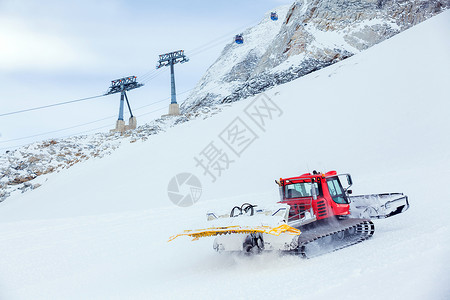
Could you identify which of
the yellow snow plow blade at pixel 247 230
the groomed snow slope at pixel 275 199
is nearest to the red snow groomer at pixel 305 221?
the yellow snow plow blade at pixel 247 230

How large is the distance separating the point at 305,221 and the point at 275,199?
499 centimetres

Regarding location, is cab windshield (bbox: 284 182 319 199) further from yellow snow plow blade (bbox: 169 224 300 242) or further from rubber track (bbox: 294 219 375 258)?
yellow snow plow blade (bbox: 169 224 300 242)

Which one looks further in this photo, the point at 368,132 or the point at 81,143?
the point at 81,143

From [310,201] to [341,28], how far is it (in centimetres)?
3567

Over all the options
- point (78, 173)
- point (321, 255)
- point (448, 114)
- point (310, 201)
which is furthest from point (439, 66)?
point (78, 173)

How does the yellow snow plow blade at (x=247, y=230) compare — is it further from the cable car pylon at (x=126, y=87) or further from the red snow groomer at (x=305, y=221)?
the cable car pylon at (x=126, y=87)

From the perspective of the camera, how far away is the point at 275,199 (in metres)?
11.1

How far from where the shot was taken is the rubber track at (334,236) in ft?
17.9

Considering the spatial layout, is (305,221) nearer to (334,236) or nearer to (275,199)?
(334,236)

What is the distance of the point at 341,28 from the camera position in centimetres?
3550

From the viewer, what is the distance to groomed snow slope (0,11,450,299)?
4348mm

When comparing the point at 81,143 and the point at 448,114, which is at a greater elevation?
the point at 81,143

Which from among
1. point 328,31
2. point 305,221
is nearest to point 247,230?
point 305,221

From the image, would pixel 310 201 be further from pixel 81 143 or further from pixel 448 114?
pixel 81 143
